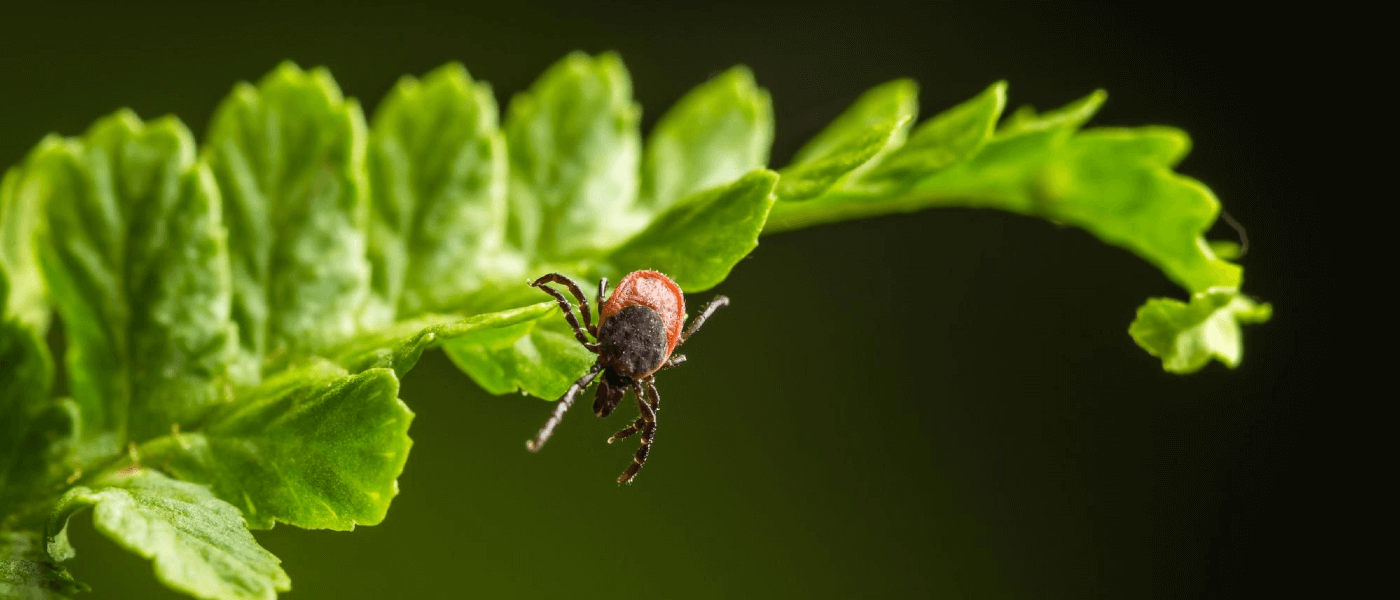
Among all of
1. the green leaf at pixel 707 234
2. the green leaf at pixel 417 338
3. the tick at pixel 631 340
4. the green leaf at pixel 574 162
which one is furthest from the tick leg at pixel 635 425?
the green leaf at pixel 417 338

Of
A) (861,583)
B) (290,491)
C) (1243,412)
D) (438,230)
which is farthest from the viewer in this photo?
(1243,412)

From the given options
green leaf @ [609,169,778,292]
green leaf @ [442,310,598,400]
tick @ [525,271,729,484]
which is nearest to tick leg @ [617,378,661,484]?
tick @ [525,271,729,484]

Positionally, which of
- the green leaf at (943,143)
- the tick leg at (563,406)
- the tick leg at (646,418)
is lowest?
the tick leg at (646,418)

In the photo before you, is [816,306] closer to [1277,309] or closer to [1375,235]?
[1277,309]

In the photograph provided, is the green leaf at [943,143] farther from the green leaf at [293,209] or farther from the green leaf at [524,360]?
the green leaf at [293,209]

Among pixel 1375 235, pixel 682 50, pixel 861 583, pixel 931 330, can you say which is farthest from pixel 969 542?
pixel 682 50

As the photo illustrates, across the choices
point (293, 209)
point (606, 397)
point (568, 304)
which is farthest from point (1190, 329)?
point (293, 209)

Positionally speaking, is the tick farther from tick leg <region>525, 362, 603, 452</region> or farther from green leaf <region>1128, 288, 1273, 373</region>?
green leaf <region>1128, 288, 1273, 373</region>
